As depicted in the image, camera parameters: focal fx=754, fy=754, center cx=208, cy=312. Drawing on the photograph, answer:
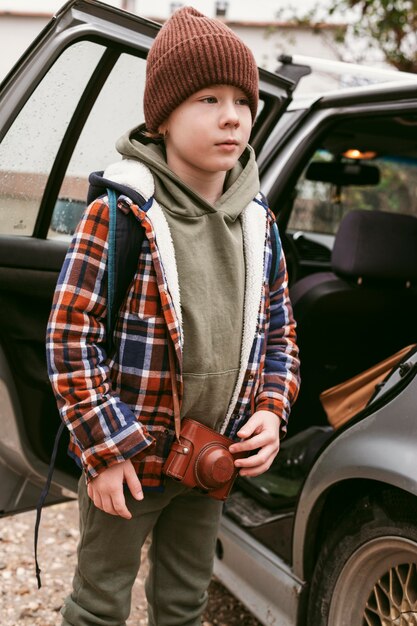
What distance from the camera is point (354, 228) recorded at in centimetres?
266

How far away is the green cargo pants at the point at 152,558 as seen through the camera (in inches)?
68.1

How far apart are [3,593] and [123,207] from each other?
6.19 ft

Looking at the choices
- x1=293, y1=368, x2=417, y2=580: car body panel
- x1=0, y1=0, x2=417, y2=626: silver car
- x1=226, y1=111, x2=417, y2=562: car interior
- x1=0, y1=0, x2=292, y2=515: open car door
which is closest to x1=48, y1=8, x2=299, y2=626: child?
x1=293, y1=368, x2=417, y2=580: car body panel

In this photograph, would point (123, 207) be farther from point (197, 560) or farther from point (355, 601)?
point (355, 601)

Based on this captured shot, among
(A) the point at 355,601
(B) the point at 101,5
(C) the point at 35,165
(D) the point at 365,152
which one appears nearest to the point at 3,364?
(C) the point at 35,165

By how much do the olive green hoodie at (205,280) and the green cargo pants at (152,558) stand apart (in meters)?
0.25

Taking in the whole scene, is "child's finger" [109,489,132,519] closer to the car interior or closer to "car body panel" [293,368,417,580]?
"car body panel" [293,368,417,580]

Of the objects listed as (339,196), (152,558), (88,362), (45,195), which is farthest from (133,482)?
(339,196)

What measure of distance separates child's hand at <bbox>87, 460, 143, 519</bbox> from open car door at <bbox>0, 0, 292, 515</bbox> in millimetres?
717

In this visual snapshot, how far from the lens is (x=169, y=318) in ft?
5.14

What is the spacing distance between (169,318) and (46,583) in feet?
5.91

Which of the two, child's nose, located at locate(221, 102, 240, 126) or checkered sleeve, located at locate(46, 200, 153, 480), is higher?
child's nose, located at locate(221, 102, 240, 126)

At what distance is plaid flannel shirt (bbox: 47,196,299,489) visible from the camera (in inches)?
60.3

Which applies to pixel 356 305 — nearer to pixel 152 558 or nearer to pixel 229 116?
pixel 152 558
